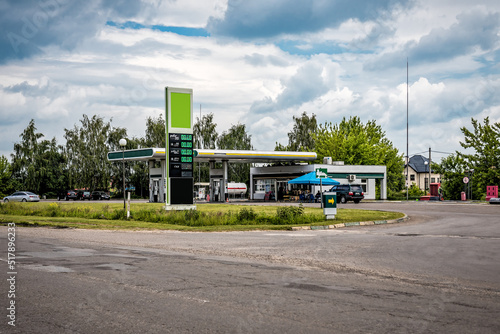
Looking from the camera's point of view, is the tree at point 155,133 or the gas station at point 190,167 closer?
the gas station at point 190,167

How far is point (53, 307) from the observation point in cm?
654

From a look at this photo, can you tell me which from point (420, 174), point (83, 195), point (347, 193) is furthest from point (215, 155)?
point (420, 174)

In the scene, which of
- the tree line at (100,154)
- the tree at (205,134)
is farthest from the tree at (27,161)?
the tree at (205,134)

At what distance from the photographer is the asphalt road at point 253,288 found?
579 centimetres

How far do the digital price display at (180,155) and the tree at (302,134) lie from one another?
60.6 m

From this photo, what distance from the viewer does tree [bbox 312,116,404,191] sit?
260ft

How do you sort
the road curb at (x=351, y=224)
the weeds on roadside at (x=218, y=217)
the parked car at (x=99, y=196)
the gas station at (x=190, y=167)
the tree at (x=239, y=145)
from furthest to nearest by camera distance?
the tree at (x=239, y=145), the parked car at (x=99, y=196), the gas station at (x=190, y=167), the weeds on roadside at (x=218, y=217), the road curb at (x=351, y=224)

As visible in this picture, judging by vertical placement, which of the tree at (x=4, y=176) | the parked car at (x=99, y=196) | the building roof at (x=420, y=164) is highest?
the building roof at (x=420, y=164)

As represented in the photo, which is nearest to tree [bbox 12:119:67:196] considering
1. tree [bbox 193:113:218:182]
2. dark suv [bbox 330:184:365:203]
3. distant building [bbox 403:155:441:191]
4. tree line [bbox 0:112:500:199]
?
tree line [bbox 0:112:500:199]

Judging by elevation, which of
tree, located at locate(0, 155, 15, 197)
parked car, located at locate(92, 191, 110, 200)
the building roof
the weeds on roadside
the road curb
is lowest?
the road curb

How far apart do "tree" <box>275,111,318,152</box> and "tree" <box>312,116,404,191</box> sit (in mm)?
1627

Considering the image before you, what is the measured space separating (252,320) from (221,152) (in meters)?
49.7

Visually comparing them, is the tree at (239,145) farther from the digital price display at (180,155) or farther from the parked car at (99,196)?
the digital price display at (180,155)

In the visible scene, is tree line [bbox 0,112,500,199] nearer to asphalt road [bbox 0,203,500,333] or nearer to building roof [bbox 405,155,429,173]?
building roof [bbox 405,155,429,173]
